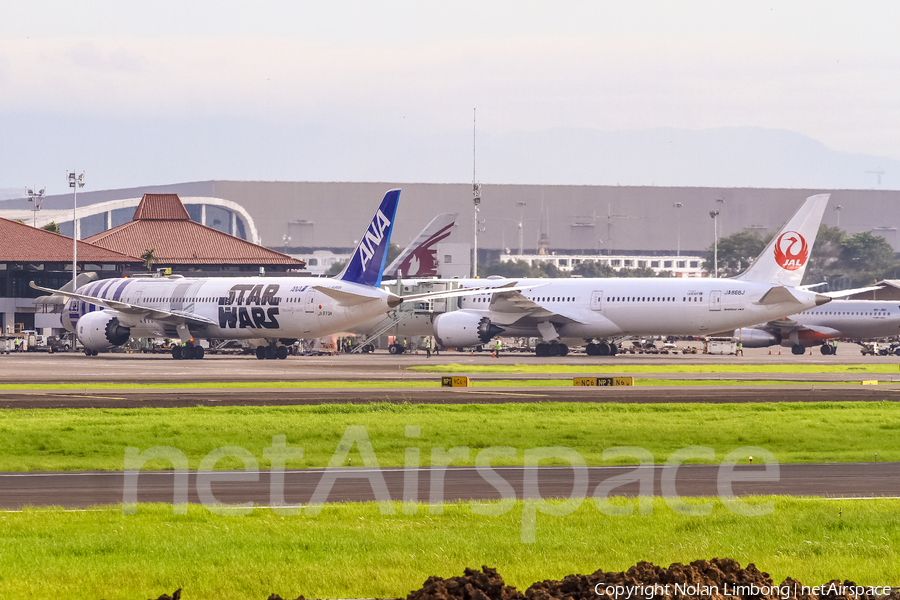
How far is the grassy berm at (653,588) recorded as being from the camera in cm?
856

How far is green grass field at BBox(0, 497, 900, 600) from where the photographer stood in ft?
36.8

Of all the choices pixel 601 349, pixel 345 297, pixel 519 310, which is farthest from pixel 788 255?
pixel 345 297

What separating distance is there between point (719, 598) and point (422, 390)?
30.8 m

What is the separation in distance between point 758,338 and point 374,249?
132 ft

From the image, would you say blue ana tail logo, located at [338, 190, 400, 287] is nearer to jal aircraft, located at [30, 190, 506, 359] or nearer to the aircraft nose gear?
jal aircraft, located at [30, 190, 506, 359]

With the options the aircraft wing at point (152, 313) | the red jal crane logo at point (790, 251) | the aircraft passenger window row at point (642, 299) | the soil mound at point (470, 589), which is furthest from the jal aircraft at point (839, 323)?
the soil mound at point (470, 589)

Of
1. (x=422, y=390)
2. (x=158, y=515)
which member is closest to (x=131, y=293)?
(x=422, y=390)

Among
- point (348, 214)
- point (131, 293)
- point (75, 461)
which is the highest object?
point (348, 214)

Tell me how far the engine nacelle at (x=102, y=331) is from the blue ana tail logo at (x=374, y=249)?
17256 mm

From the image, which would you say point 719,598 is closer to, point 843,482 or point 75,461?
point 843,482

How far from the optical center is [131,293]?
231ft

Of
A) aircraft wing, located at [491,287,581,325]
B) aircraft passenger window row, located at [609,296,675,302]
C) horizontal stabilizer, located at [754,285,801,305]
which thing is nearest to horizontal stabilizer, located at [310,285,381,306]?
aircraft wing, located at [491,287,581,325]

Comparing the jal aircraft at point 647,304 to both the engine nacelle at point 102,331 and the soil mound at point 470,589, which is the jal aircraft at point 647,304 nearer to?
the engine nacelle at point 102,331

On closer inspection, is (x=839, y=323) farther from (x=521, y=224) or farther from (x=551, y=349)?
(x=521, y=224)
